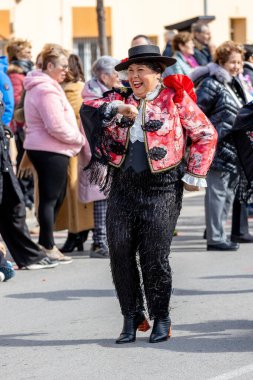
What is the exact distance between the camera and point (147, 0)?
31.8m

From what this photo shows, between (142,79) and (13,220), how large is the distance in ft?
11.0

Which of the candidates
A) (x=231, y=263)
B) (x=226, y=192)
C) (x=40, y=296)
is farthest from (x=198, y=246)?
(x=40, y=296)

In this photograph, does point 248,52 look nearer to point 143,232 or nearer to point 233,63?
point 233,63

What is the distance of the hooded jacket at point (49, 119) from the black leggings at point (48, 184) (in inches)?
2.8

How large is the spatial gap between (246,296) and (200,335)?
149 centimetres

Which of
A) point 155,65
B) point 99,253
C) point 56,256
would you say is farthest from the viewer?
point 99,253

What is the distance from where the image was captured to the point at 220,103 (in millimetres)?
11992

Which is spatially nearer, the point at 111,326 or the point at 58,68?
the point at 111,326

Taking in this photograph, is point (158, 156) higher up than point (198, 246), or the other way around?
point (158, 156)

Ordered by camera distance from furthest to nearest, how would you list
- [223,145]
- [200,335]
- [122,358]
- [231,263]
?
[223,145]
[231,263]
[200,335]
[122,358]

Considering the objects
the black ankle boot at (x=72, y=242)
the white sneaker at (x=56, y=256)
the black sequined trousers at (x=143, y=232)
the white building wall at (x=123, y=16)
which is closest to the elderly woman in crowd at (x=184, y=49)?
the black ankle boot at (x=72, y=242)

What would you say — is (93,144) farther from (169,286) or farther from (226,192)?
(226,192)

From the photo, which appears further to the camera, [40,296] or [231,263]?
[231,263]

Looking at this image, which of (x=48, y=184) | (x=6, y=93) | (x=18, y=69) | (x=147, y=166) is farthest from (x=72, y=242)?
(x=147, y=166)
